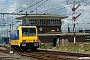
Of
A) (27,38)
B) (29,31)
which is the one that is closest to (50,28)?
(29,31)

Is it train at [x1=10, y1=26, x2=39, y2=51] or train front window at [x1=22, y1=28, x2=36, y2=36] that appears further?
train front window at [x1=22, y1=28, x2=36, y2=36]

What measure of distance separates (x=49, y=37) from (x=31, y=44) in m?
41.4

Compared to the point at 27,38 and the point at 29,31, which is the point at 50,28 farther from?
the point at 27,38

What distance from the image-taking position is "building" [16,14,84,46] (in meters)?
71.2

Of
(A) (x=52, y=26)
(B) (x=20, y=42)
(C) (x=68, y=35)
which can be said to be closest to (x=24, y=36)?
(B) (x=20, y=42)

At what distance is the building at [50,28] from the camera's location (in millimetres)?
71250

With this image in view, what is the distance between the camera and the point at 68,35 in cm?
7100

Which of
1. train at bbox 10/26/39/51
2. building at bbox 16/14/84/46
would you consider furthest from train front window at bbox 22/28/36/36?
building at bbox 16/14/84/46

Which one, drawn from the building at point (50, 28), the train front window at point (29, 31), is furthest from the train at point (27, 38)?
the building at point (50, 28)

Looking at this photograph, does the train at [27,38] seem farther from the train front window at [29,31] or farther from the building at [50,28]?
the building at [50,28]

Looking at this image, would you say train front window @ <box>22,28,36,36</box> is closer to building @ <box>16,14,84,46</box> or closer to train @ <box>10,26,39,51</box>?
train @ <box>10,26,39,51</box>

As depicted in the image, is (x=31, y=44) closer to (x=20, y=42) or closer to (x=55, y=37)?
(x=20, y=42)

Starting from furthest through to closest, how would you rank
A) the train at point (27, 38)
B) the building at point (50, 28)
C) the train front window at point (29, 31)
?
the building at point (50, 28)
the train front window at point (29, 31)
the train at point (27, 38)

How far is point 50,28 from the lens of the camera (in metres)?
77.2
